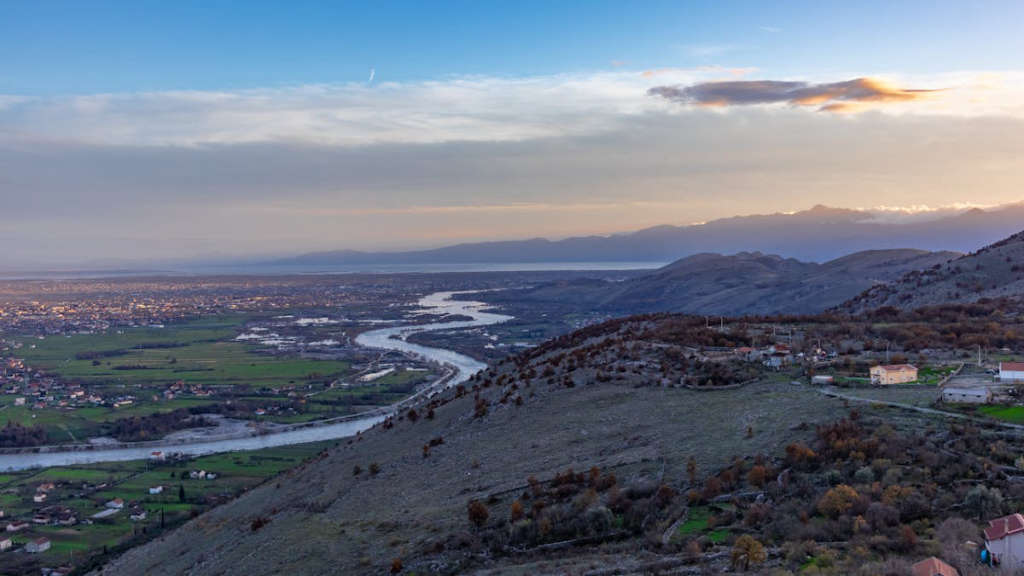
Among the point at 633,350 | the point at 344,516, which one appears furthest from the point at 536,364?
the point at 344,516

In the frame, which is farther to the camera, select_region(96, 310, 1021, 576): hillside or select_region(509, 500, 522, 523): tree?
select_region(509, 500, 522, 523): tree

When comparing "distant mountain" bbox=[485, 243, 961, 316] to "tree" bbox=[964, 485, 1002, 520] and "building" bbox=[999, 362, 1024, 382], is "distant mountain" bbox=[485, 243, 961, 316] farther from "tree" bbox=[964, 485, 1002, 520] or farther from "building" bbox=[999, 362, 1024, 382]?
"tree" bbox=[964, 485, 1002, 520]

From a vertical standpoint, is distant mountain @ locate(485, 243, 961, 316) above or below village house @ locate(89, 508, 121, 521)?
above

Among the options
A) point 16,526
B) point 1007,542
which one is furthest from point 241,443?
point 1007,542

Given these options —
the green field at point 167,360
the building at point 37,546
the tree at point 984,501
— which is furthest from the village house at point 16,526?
the tree at point 984,501

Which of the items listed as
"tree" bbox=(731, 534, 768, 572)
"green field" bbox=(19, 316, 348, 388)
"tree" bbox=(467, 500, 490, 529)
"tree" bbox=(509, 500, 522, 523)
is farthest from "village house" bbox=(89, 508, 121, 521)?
"tree" bbox=(731, 534, 768, 572)

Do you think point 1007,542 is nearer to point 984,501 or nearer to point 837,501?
point 984,501

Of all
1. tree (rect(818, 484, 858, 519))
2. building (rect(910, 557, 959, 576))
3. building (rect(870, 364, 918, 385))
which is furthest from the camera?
building (rect(870, 364, 918, 385))
